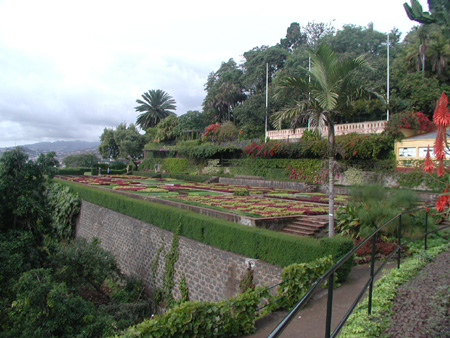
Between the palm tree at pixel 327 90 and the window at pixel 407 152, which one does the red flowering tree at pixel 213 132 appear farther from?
the palm tree at pixel 327 90

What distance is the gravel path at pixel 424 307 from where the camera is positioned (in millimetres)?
3594

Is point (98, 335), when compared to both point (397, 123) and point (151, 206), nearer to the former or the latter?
point (151, 206)

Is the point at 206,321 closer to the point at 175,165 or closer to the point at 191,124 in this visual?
the point at 175,165

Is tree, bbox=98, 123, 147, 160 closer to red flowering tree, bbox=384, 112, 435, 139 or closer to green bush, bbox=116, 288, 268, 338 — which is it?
red flowering tree, bbox=384, 112, 435, 139

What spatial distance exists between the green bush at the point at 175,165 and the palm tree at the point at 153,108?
74.1ft

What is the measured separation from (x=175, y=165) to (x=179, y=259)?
1290 inches

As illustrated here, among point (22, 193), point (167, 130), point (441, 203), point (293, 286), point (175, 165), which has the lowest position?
point (293, 286)

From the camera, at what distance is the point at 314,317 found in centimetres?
543

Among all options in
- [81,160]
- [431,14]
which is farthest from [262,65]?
[81,160]

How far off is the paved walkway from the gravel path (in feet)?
3.23

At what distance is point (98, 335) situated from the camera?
782 cm

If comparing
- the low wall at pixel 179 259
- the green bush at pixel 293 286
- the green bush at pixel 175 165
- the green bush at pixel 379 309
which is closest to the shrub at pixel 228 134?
the green bush at pixel 175 165

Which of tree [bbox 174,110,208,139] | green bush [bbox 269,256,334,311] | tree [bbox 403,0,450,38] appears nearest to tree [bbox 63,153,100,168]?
tree [bbox 174,110,208,139]

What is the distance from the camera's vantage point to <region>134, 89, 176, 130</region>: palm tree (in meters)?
65.9
